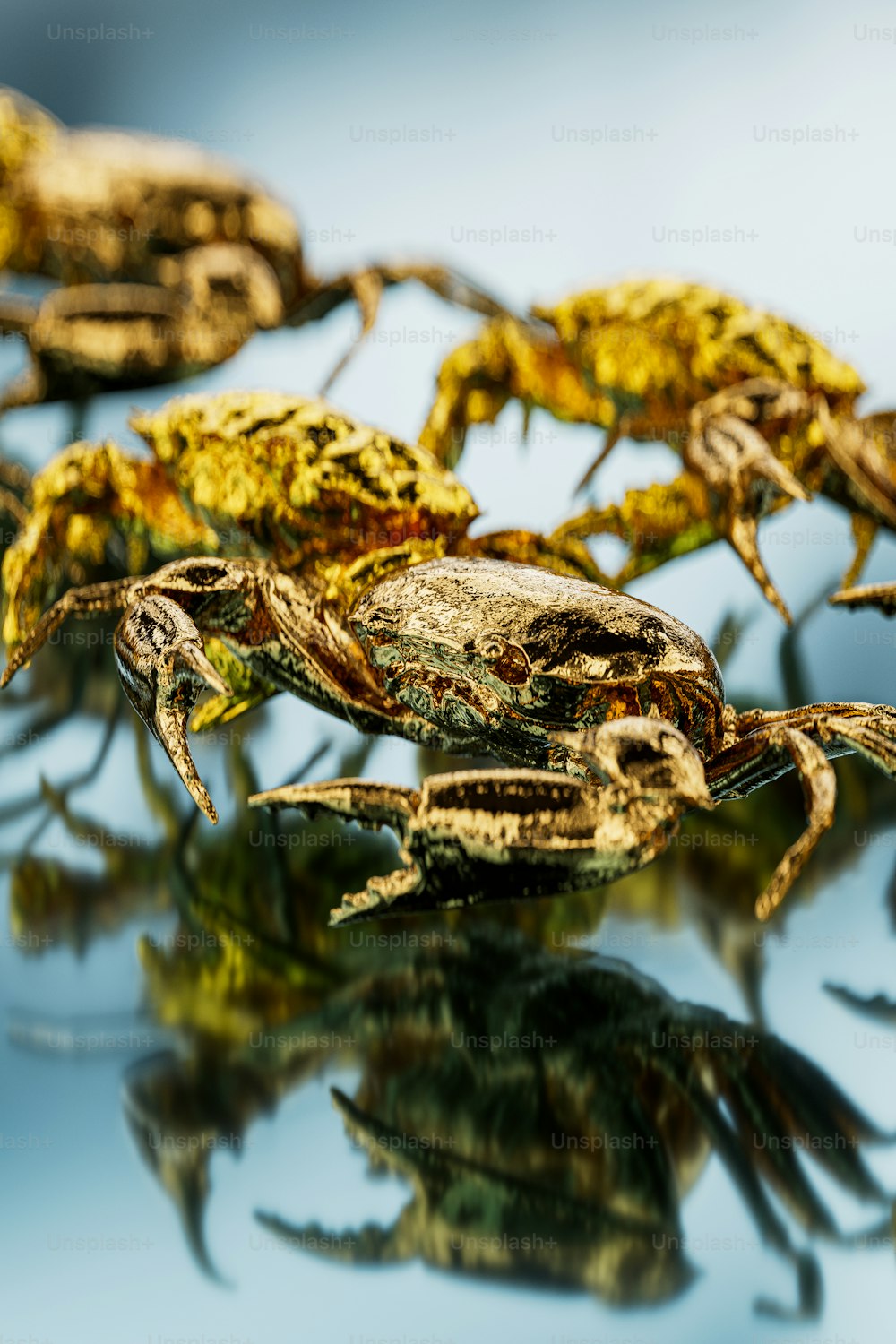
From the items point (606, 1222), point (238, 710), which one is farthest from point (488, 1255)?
point (238, 710)

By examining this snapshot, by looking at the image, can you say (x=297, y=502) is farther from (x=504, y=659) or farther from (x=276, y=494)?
(x=504, y=659)

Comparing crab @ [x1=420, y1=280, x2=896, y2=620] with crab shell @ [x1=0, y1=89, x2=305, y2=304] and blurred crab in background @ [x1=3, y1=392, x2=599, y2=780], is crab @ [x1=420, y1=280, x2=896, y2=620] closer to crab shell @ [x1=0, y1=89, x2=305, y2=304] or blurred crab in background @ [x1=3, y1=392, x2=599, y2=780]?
blurred crab in background @ [x1=3, y1=392, x2=599, y2=780]

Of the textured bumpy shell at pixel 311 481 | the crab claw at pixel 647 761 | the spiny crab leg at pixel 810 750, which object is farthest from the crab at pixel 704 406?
the crab claw at pixel 647 761

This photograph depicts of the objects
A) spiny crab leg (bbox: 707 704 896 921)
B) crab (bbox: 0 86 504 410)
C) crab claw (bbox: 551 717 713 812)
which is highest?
crab claw (bbox: 551 717 713 812)

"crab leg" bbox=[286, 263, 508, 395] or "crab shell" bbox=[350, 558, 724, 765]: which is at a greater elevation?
"crab shell" bbox=[350, 558, 724, 765]

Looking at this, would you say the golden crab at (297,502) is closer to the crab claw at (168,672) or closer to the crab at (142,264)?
Result: the crab claw at (168,672)

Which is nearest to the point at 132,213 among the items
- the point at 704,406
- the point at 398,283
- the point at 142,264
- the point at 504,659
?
the point at 142,264

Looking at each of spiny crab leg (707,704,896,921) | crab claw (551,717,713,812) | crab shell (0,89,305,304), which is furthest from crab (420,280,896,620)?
crab shell (0,89,305,304)
